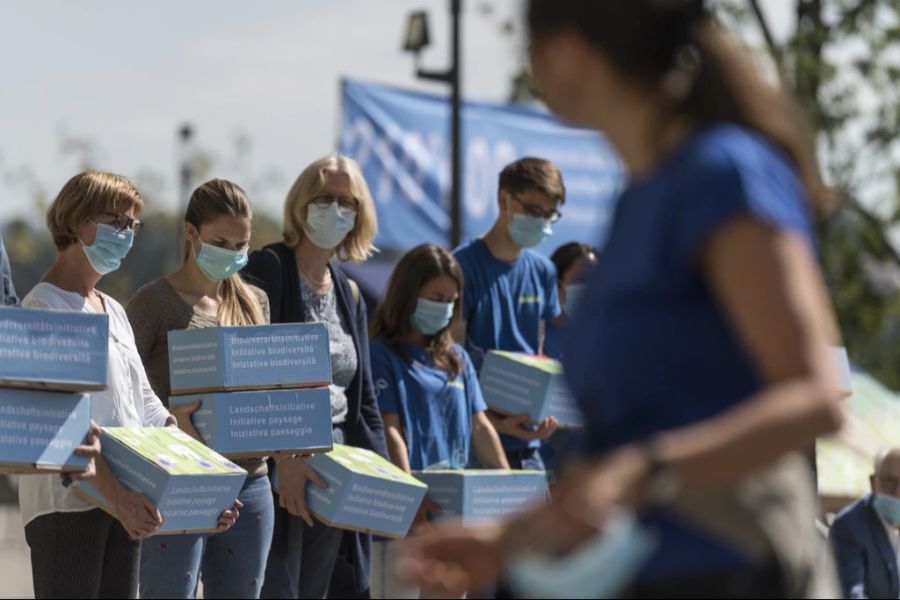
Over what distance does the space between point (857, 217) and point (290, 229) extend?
42.1 feet

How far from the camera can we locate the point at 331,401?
6.55 meters

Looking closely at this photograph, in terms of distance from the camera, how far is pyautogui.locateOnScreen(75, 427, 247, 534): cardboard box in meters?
5.30

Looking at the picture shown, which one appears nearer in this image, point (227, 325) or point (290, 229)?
point (227, 325)

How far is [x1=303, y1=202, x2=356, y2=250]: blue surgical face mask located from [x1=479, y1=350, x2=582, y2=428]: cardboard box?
1004 millimetres

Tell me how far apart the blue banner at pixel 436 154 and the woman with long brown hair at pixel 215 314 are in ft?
27.7

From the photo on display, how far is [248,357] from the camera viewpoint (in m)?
5.98

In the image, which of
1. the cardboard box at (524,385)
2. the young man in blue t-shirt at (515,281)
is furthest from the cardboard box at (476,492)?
the young man in blue t-shirt at (515,281)

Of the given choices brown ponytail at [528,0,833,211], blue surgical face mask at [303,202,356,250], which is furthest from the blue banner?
brown ponytail at [528,0,833,211]

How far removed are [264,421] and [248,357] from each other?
9.6 inches

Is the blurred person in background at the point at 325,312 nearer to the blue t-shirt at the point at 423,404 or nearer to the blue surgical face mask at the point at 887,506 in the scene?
the blue t-shirt at the point at 423,404

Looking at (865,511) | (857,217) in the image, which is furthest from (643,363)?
(857,217)

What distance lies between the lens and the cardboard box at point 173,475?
530 cm

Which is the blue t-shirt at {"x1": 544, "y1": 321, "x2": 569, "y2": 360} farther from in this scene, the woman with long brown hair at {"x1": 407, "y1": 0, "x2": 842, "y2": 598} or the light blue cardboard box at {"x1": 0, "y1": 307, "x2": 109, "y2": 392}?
the woman with long brown hair at {"x1": 407, "y1": 0, "x2": 842, "y2": 598}

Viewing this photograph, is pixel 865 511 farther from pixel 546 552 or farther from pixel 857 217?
pixel 857 217
